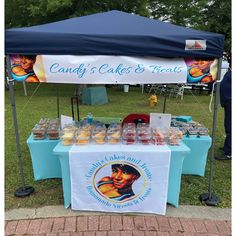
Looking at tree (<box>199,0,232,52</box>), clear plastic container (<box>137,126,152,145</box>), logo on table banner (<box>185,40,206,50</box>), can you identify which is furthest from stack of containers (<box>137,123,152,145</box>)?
tree (<box>199,0,232,52</box>)

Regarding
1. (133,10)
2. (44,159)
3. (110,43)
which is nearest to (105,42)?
(110,43)

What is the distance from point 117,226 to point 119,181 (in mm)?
509

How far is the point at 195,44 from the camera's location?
9.47 feet

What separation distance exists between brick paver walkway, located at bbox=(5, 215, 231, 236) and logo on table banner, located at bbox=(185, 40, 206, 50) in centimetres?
203

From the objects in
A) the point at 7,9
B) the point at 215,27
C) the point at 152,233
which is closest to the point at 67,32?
the point at 152,233

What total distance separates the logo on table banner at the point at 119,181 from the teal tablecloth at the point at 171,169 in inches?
11.0

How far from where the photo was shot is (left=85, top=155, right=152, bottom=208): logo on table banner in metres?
3.06

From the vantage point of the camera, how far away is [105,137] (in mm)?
3318

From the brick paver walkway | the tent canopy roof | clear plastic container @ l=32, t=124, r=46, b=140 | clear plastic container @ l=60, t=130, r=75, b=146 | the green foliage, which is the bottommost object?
the brick paver walkway

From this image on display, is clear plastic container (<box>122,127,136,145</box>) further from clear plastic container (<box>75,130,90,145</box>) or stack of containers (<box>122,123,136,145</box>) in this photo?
clear plastic container (<box>75,130,90,145</box>)

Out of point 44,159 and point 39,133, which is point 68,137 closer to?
point 39,133

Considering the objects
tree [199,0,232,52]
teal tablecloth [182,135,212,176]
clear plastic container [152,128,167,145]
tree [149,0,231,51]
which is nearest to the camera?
clear plastic container [152,128,167,145]

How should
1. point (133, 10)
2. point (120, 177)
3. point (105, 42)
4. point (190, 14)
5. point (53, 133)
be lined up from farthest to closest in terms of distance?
point (190, 14)
point (133, 10)
point (53, 133)
point (120, 177)
point (105, 42)

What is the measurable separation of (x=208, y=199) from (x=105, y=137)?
1.62 meters
